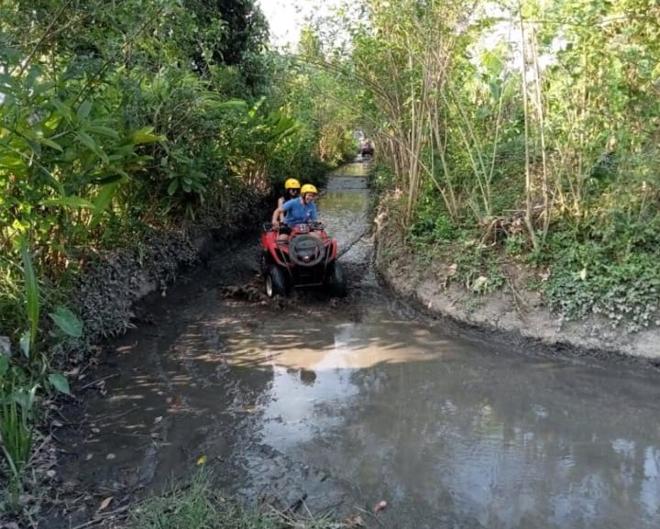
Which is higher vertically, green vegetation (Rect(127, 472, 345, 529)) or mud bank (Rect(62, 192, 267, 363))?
mud bank (Rect(62, 192, 267, 363))

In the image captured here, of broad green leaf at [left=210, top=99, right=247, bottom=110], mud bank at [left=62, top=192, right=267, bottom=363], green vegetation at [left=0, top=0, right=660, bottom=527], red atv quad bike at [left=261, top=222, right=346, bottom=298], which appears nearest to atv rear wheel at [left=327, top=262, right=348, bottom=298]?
red atv quad bike at [left=261, top=222, right=346, bottom=298]

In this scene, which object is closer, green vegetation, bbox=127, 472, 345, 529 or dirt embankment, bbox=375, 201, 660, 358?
green vegetation, bbox=127, 472, 345, 529

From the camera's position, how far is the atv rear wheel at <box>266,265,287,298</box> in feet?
22.8

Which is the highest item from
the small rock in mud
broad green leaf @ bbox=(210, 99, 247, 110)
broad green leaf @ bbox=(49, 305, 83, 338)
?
broad green leaf @ bbox=(210, 99, 247, 110)

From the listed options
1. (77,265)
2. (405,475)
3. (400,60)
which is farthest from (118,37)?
(405,475)

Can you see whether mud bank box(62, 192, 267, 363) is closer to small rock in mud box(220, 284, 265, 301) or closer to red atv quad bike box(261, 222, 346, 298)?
small rock in mud box(220, 284, 265, 301)

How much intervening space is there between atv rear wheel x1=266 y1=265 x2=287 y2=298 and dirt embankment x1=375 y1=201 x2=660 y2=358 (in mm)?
1400

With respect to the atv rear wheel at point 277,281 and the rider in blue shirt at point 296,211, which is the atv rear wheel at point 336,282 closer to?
the atv rear wheel at point 277,281

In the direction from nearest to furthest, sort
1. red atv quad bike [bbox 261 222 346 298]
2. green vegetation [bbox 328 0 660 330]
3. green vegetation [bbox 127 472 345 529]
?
green vegetation [bbox 127 472 345 529]
green vegetation [bbox 328 0 660 330]
red atv quad bike [bbox 261 222 346 298]

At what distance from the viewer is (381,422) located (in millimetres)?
4414

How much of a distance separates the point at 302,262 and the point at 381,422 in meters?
2.61

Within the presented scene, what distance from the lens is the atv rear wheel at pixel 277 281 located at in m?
6.95

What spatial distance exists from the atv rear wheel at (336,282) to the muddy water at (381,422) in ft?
2.04

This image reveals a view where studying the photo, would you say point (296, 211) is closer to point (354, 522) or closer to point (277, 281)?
point (277, 281)
